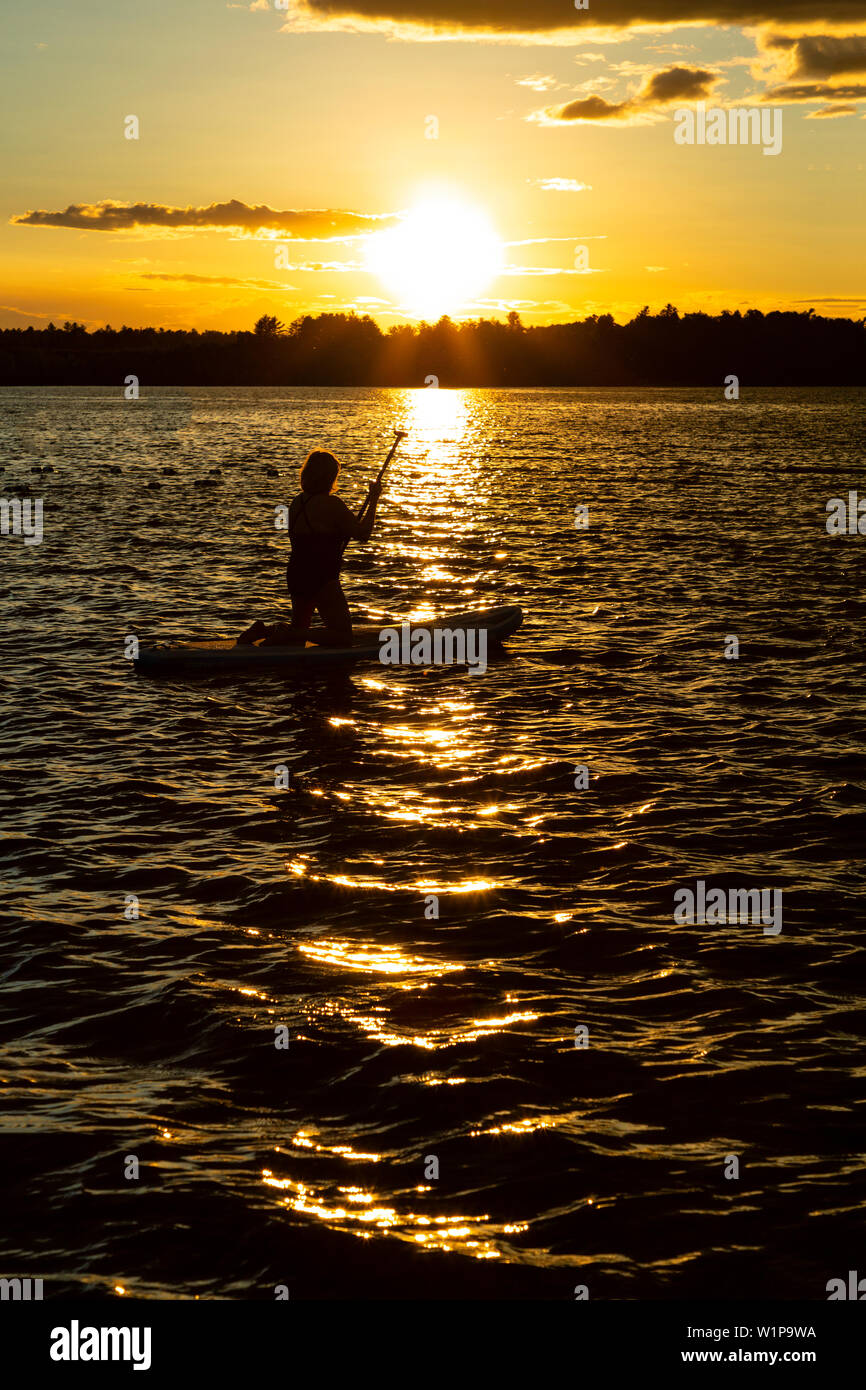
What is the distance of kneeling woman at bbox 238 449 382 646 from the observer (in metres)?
16.1

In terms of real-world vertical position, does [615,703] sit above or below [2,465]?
below

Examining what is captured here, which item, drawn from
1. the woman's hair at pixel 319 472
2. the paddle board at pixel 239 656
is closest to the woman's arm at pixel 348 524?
the woman's hair at pixel 319 472

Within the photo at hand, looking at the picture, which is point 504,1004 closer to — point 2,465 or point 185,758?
point 185,758

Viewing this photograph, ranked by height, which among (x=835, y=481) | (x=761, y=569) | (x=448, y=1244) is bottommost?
(x=448, y=1244)

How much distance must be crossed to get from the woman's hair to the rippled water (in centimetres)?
251

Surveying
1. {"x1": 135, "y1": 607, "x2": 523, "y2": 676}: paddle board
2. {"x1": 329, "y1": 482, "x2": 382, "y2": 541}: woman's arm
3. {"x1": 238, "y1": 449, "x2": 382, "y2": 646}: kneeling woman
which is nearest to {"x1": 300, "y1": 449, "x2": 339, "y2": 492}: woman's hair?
{"x1": 238, "y1": 449, "x2": 382, "y2": 646}: kneeling woman

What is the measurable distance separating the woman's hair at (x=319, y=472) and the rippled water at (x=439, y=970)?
2.51m

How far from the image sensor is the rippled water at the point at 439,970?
5.58 metres

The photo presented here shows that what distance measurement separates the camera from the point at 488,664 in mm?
17828

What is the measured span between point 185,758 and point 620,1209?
26.6 feet

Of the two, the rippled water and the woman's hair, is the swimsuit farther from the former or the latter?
the rippled water

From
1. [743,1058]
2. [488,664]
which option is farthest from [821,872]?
[488,664]

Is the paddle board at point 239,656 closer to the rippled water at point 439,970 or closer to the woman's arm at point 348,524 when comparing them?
the rippled water at point 439,970

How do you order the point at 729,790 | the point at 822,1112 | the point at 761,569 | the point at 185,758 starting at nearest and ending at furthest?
the point at 822,1112 < the point at 729,790 < the point at 185,758 < the point at 761,569
